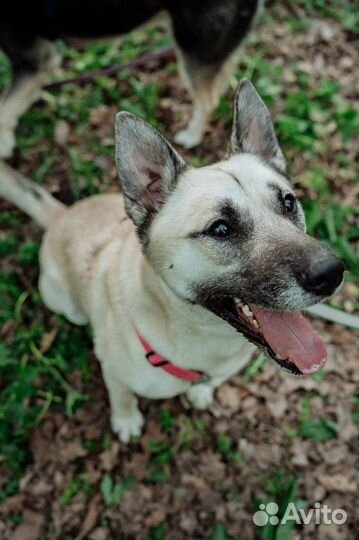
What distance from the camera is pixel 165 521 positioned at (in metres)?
3.28

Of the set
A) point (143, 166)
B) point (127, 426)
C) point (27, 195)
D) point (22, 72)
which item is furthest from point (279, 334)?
point (22, 72)

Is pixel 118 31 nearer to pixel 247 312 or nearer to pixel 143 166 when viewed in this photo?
pixel 143 166

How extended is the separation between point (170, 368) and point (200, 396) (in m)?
0.97

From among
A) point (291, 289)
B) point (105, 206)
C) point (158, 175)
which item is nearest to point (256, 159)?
point (158, 175)

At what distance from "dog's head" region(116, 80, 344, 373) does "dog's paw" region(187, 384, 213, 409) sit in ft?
4.65

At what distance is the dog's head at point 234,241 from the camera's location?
2.05 metres

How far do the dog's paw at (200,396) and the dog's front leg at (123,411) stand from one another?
401 mm

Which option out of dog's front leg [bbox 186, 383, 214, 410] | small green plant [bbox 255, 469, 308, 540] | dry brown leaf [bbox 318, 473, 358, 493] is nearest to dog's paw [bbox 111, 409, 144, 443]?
dog's front leg [bbox 186, 383, 214, 410]

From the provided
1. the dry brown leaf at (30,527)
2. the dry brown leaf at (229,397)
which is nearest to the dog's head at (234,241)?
the dry brown leaf at (229,397)

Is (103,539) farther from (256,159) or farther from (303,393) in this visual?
(256,159)

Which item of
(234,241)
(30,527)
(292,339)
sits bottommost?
(30,527)

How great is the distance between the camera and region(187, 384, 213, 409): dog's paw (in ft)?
11.5

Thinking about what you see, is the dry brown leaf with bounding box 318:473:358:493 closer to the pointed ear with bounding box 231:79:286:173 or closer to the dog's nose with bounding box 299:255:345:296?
the dog's nose with bounding box 299:255:345:296

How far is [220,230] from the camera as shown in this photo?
2.17 meters
